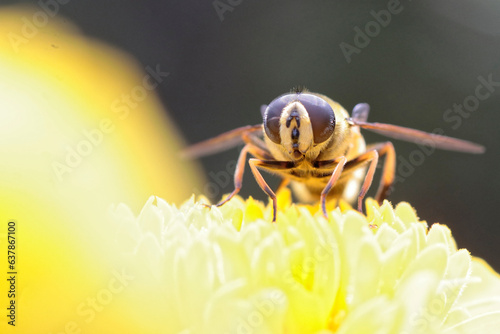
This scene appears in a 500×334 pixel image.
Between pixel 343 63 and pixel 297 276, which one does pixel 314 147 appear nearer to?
pixel 297 276

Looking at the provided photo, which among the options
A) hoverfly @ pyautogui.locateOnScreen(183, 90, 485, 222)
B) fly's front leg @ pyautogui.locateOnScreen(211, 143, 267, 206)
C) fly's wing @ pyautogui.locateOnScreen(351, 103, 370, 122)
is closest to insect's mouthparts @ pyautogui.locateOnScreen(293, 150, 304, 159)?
hoverfly @ pyautogui.locateOnScreen(183, 90, 485, 222)

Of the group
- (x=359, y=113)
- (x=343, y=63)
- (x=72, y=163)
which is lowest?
(x=359, y=113)

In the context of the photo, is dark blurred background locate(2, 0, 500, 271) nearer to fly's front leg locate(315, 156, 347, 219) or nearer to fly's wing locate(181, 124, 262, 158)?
fly's wing locate(181, 124, 262, 158)

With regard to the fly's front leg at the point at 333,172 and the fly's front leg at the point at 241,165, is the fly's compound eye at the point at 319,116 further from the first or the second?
the fly's front leg at the point at 241,165

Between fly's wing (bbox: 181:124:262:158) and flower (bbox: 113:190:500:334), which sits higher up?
fly's wing (bbox: 181:124:262:158)

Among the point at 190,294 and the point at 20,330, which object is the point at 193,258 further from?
the point at 20,330

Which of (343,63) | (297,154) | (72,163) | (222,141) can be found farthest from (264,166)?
(343,63)
